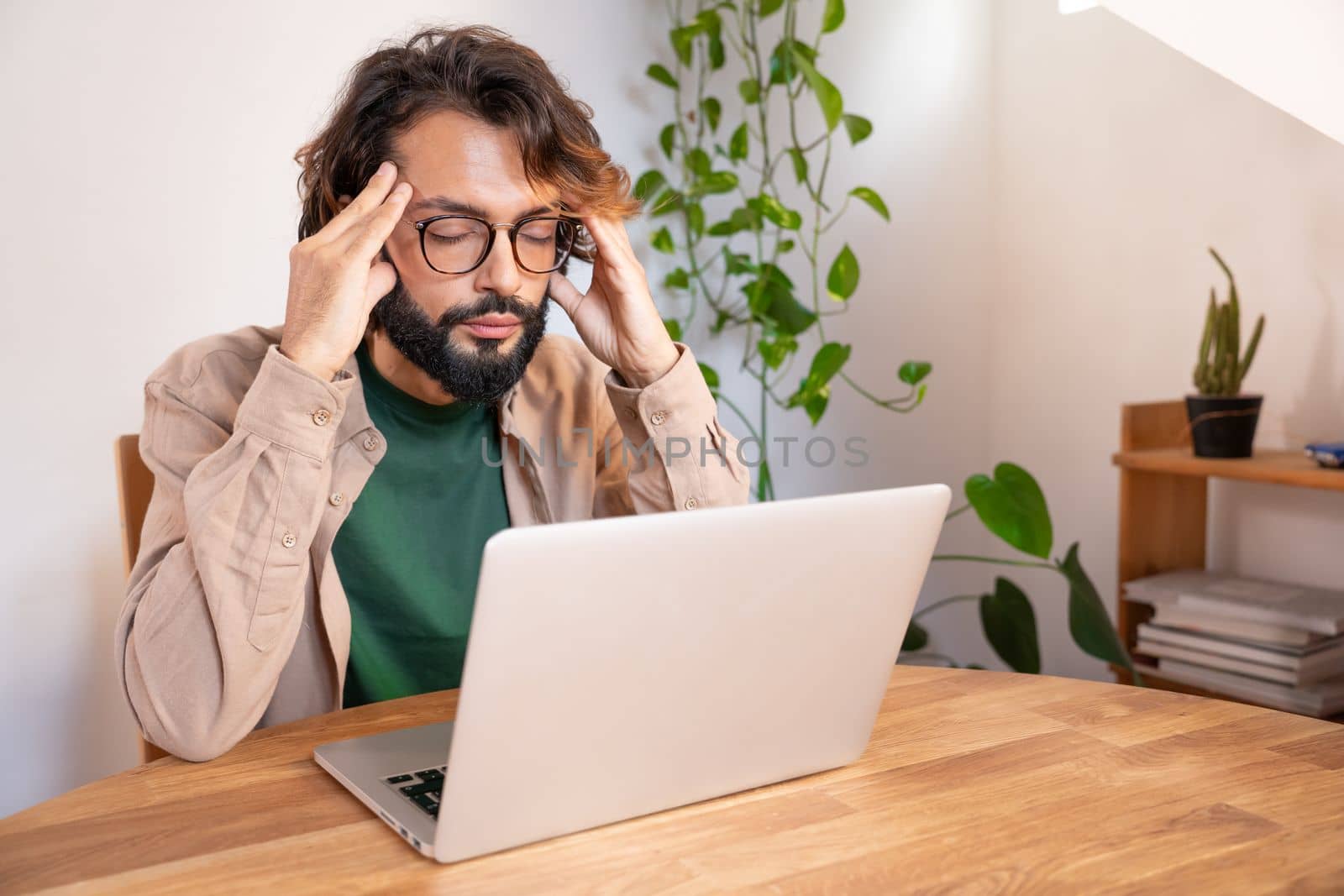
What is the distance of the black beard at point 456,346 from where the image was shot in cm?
138

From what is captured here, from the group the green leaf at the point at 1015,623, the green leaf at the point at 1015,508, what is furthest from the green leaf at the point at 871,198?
the green leaf at the point at 1015,623

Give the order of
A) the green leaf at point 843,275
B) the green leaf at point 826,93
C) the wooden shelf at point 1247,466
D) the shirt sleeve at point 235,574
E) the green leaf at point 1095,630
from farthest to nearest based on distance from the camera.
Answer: the green leaf at point 843,275
the green leaf at point 826,93
the green leaf at point 1095,630
the wooden shelf at point 1247,466
the shirt sleeve at point 235,574

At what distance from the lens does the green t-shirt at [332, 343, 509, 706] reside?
139cm

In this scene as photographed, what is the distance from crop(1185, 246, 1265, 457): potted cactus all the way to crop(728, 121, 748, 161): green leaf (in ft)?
3.06

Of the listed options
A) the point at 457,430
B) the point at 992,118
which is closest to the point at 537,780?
the point at 457,430

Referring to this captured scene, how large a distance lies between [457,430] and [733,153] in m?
1.18

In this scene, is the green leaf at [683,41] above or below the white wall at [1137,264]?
above

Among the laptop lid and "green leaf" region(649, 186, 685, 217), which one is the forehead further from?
"green leaf" region(649, 186, 685, 217)

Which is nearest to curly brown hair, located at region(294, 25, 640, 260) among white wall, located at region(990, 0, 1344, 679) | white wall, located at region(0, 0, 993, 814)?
white wall, located at region(0, 0, 993, 814)

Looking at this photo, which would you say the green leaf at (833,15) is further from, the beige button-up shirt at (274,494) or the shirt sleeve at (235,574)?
the shirt sleeve at (235,574)

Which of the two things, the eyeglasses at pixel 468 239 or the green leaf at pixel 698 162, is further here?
the green leaf at pixel 698 162

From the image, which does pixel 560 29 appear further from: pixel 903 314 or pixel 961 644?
pixel 961 644

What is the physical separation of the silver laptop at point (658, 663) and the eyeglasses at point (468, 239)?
2.10 feet

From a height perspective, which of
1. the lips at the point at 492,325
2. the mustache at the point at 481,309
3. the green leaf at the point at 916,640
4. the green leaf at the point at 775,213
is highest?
the green leaf at the point at 775,213
